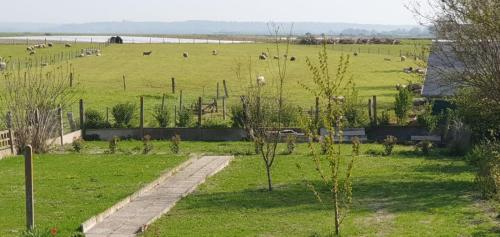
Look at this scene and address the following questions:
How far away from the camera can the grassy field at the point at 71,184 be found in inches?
611

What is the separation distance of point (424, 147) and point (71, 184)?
12.9 metres

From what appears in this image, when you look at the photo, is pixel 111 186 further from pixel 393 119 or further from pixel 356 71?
pixel 356 71

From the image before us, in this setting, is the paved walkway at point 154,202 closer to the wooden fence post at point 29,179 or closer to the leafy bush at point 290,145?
the wooden fence post at point 29,179

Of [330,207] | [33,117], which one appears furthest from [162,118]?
[330,207]

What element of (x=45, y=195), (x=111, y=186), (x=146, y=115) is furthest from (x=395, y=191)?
(x=146, y=115)

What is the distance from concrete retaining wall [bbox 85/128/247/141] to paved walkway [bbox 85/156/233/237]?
6.91 m

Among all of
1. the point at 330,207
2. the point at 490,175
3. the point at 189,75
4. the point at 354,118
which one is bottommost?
the point at 189,75

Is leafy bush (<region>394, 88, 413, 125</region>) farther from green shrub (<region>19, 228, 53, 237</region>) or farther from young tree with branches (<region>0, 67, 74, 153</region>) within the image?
green shrub (<region>19, 228, 53, 237</region>)

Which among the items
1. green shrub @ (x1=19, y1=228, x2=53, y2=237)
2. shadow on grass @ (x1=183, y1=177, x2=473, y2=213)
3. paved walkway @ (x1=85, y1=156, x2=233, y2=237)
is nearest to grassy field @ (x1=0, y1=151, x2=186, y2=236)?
paved walkway @ (x1=85, y1=156, x2=233, y2=237)

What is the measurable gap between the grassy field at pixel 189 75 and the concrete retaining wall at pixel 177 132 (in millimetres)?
3991

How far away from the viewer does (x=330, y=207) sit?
55.4ft

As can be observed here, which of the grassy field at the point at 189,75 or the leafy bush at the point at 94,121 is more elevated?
the leafy bush at the point at 94,121

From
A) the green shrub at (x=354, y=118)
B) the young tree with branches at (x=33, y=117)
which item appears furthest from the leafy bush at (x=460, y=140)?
the young tree with branches at (x=33, y=117)

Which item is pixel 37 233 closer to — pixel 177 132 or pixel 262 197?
pixel 262 197
